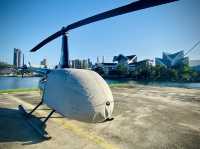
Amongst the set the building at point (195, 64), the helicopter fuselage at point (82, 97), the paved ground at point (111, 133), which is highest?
the building at point (195, 64)

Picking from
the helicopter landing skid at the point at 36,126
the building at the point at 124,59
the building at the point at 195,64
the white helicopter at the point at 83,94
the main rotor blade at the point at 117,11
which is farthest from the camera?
the building at the point at 124,59

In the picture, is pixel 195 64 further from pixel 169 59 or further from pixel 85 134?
pixel 85 134

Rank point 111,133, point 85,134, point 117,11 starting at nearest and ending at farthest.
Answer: point 117,11 → point 85,134 → point 111,133

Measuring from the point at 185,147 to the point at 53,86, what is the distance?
5.18 metres

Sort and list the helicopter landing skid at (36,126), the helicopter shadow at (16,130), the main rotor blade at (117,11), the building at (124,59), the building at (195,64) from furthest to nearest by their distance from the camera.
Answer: the building at (124,59), the building at (195,64), the helicopter landing skid at (36,126), the helicopter shadow at (16,130), the main rotor blade at (117,11)

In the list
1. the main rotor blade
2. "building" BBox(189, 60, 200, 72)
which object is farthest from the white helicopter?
"building" BBox(189, 60, 200, 72)

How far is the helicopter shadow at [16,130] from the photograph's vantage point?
6607 millimetres

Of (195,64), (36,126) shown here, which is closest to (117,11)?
(36,126)

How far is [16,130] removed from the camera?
7566 mm

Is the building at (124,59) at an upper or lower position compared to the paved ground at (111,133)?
upper

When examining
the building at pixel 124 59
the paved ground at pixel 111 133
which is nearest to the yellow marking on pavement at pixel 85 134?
the paved ground at pixel 111 133

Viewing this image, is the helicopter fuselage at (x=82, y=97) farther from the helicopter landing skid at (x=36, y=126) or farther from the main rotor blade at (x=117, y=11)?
the main rotor blade at (x=117, y=11)

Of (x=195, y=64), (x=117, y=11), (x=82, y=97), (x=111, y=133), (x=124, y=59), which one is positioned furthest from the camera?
(x=195, y=64)

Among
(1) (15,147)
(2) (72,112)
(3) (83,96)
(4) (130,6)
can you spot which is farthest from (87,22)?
(1) (15,147)
